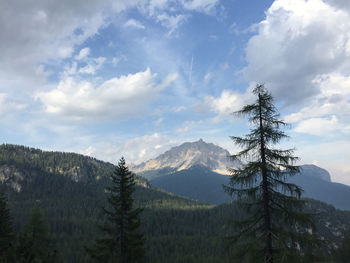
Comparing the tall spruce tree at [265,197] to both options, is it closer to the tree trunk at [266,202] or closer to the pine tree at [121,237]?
the tree trunk at [266,202]

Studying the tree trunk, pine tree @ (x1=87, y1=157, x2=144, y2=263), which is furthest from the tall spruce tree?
pine tree @ (x1=87, y1=157, x2=144, y2=263)

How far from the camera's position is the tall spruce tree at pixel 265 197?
1309cm

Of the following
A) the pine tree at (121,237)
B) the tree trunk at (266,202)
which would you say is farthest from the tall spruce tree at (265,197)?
the pine tree at (121,237)

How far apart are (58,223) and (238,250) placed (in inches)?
8156

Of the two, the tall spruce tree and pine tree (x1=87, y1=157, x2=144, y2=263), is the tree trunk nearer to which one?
the tall spruce tree

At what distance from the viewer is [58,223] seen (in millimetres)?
182625

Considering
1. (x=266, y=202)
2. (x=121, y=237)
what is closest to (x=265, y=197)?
(x=266, y=202)

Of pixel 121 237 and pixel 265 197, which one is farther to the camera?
pixel 121 237

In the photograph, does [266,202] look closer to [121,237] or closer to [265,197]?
[265,197]

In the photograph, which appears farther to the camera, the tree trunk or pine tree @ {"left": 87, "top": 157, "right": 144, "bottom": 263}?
pine tree @ {"left": 87, "top": 157, "right": 144, "bottom": 263}

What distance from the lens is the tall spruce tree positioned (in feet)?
43.0

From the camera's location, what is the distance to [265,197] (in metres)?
13.9

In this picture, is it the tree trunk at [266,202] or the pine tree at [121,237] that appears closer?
the tree trunk at [266,202]

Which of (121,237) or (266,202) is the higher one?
(266,202)
